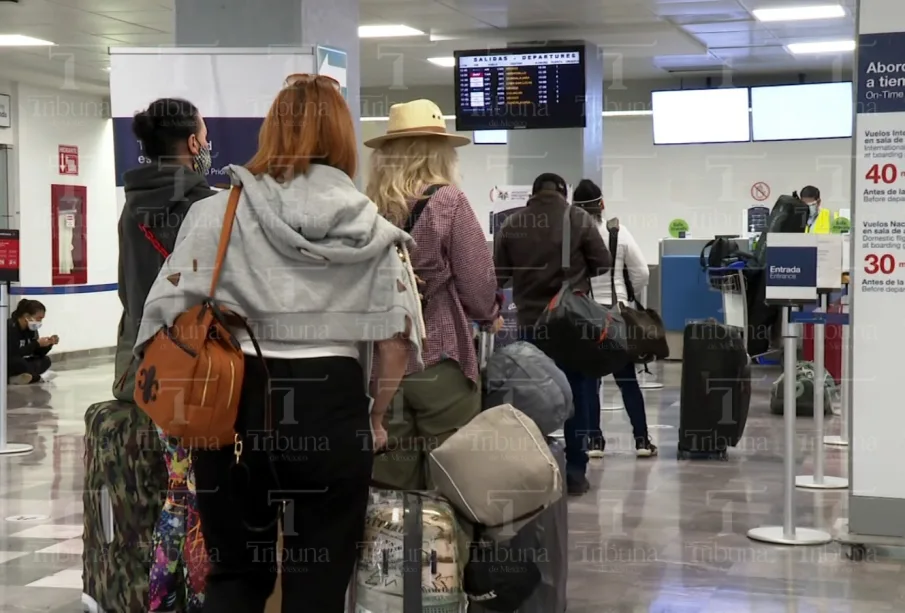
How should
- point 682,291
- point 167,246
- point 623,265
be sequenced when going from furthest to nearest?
point 682,291, point 623,265, point 167,246

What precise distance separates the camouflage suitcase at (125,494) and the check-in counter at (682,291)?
9.13 metres

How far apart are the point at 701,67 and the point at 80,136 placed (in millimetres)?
7206

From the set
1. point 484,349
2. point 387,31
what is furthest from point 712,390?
point 387,31

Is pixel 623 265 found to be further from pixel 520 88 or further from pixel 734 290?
pixel 520 88

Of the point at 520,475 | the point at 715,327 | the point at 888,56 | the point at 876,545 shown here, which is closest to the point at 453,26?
the point at 715,327

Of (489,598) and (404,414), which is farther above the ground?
(404,414)

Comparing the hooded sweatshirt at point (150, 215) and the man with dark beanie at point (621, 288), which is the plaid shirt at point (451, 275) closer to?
the hooded sweatshirt at point (150, 215)

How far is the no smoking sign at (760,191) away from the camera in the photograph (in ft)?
48.2

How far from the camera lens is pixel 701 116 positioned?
1253cm

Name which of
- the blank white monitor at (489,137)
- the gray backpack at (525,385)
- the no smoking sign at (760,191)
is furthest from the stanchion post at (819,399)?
the blank white monitor at (489,137)

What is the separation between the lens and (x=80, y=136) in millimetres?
13789

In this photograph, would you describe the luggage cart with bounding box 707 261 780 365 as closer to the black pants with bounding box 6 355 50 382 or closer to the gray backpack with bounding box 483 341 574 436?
the gray backpack with bounding box 483 341 574 436

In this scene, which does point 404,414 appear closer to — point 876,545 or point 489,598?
point 489,598

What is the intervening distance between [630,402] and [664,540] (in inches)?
72.9
